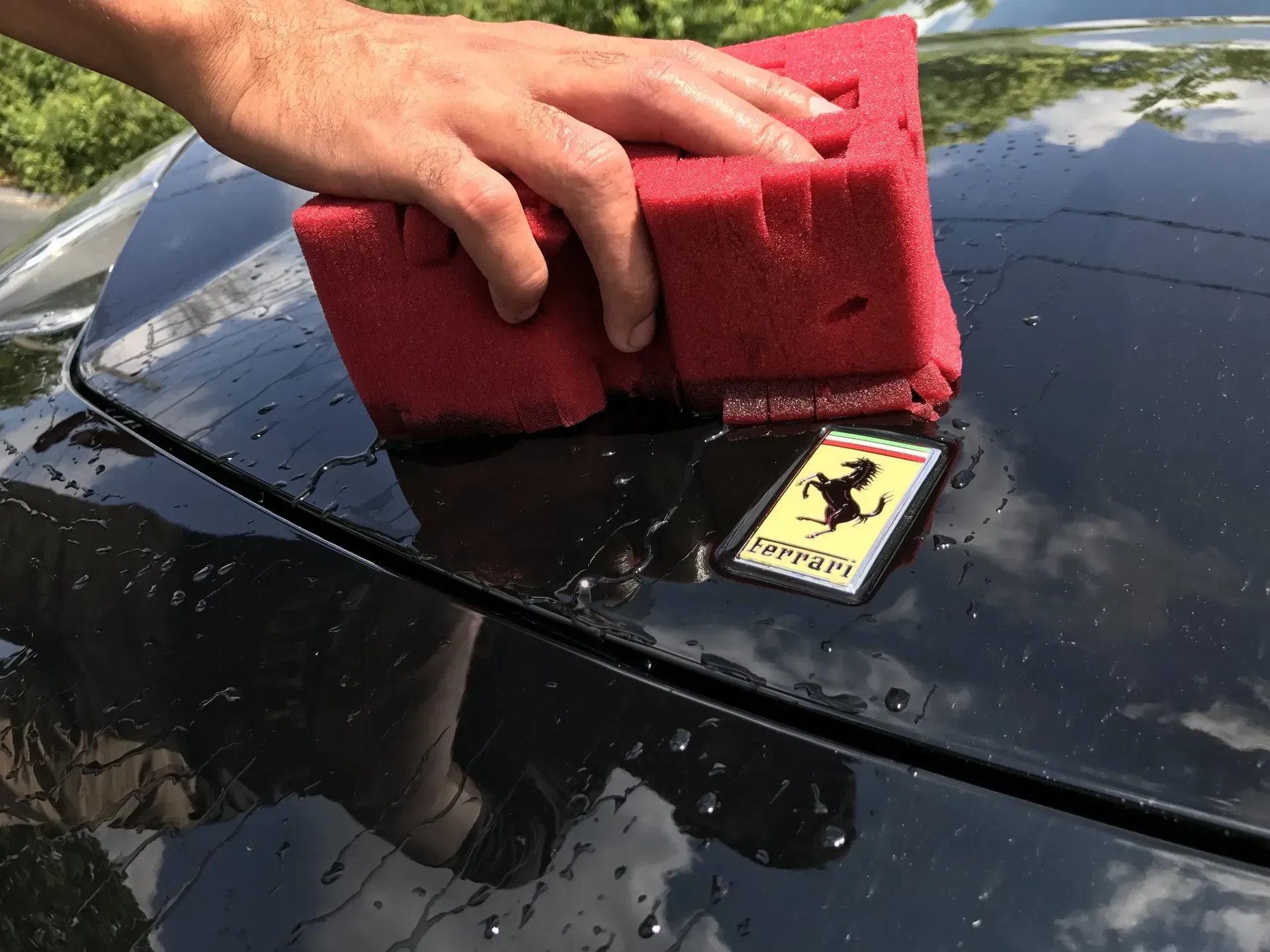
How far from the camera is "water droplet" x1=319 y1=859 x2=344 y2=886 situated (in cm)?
84

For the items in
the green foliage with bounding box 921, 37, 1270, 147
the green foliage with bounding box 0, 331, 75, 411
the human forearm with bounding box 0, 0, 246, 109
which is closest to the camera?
the human forearm with bounding box 0, 0, 246, 109

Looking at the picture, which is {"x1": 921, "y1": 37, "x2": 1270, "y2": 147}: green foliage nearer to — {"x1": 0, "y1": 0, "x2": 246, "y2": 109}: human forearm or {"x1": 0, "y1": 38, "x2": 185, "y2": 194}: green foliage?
{"x1": 0, "y1": 0, "x2": 246, "y2": 109}: human forearm

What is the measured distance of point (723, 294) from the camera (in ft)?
3.66

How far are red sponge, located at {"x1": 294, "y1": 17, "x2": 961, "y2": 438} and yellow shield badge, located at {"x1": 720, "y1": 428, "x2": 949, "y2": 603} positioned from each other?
81mm

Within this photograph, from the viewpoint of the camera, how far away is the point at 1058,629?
2.72 ft

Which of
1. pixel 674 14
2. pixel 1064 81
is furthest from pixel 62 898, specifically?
pixel 674 14

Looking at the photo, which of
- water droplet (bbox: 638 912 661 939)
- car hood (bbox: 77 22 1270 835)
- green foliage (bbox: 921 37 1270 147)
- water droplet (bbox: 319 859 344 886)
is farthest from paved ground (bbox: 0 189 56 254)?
water droplet (bbox: 638 912 661 939)

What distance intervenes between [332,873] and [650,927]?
0.93 feet

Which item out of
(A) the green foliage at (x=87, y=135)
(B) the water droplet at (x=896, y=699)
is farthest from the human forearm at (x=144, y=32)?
(A) the green foliage at (x=87, y=135)

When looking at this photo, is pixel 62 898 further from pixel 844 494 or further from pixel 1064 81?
pixel 1064 81

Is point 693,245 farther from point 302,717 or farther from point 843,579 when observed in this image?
Answer: point 302,717

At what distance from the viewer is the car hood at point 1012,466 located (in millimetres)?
792

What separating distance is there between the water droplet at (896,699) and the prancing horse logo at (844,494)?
191 millimetres

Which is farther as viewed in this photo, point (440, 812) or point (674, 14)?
point (674, 14)
